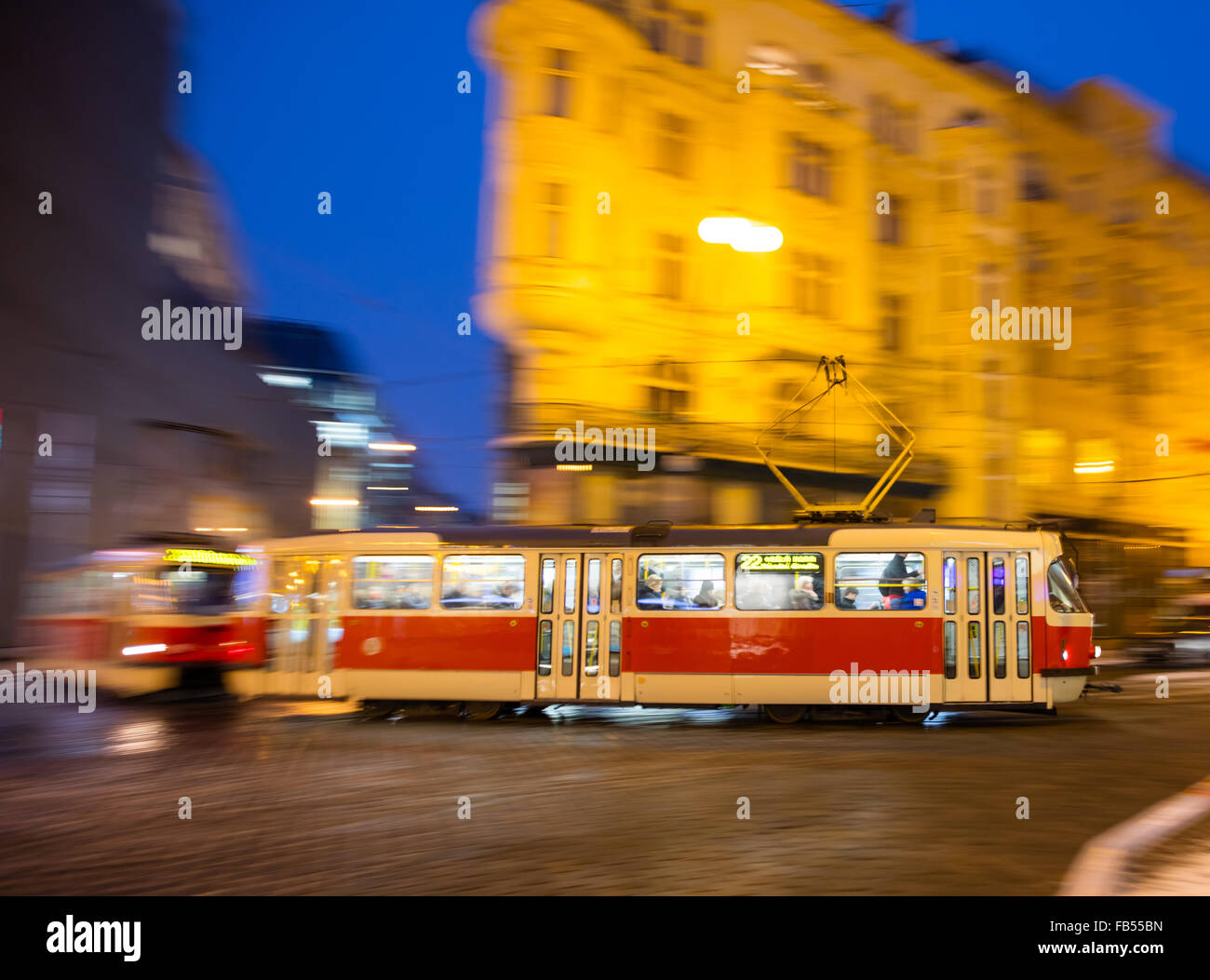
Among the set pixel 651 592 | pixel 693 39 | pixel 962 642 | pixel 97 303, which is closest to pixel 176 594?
pixel 651 592

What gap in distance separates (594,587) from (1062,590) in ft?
20.8

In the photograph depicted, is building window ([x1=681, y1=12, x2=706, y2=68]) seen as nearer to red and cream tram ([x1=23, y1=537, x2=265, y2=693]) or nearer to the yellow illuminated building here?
the yellow illuminated building

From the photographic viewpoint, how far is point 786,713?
1406cm

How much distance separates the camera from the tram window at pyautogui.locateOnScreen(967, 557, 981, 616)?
533 inches

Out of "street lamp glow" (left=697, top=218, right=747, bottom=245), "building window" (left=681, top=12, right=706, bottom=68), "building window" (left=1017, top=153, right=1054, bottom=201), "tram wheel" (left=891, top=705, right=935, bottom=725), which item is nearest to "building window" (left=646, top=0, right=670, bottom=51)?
"building window" (left=681, top=12, right=706, bottom=68)

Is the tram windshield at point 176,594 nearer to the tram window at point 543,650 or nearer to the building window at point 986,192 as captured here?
the tram window at point 543,650

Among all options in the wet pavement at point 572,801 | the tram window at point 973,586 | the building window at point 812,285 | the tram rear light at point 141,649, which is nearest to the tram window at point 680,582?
the wet pavement at point 572,801

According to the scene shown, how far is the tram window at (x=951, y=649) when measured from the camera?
44.2 ft

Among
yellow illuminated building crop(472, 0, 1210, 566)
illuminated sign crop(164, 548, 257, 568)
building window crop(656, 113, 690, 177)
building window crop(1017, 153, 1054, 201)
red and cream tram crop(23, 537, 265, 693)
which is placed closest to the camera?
red and cream tram crop(23, 537, 265, 693)

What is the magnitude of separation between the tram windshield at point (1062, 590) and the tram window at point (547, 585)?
671 cm

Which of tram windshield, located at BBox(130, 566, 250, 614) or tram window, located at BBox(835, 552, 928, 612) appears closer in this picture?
tram window, located at BBox(835, 552, 928, 612)

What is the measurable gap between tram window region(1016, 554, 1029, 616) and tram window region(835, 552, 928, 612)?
1233mm
